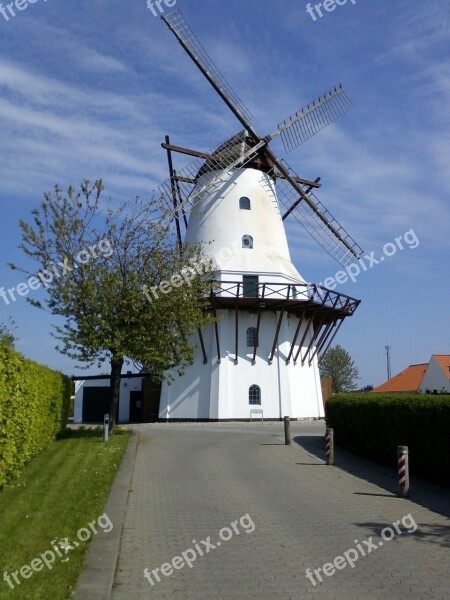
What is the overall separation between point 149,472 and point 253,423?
16.2 m

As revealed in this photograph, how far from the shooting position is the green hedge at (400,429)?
11.7m

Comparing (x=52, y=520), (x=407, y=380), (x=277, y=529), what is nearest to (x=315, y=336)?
(x=277, y=529)

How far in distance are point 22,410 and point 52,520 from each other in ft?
13.9

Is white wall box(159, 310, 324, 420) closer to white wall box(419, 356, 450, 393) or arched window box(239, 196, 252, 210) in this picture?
arched window box(239, 196, 252, 210)

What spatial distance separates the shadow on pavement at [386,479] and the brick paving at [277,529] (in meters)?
0.02

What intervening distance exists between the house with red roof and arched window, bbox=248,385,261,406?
26442 mm

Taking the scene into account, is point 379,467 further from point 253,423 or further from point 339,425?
point 253,423

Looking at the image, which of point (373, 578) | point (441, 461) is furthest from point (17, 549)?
point (441, 461)

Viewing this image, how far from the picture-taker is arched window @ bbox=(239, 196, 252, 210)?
1286 inches

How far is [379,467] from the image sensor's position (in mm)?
14484

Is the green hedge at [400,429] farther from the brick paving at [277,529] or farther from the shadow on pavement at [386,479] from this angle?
the brick paving at [277,529]

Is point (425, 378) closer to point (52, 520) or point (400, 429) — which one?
point (400, 429)

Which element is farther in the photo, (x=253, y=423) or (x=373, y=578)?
(x=253, y=423)

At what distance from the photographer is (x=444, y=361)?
190ft
